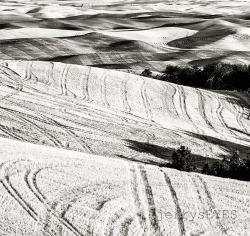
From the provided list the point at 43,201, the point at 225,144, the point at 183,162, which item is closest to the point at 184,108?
the point at 225,144

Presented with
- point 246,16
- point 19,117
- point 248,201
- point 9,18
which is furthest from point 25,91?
point 246,16

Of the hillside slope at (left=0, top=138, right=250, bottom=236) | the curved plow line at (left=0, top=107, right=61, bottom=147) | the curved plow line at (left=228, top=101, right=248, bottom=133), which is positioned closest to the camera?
the hillside slope at (left=0, top=138, right=250, bottom=236)

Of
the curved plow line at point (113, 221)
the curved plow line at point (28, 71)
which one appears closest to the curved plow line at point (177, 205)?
the curved plow line at point (113, 221)

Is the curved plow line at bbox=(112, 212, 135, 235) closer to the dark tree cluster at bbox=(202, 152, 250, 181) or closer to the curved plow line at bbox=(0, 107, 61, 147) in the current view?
the dark tree cluster at bbox=(202, 152, 250, 181)

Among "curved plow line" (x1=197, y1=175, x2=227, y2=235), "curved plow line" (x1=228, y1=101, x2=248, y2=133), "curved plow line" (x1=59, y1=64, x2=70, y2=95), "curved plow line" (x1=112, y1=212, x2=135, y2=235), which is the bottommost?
"curved plow line" (x1=228, y1=101, x2=248, y2=133)

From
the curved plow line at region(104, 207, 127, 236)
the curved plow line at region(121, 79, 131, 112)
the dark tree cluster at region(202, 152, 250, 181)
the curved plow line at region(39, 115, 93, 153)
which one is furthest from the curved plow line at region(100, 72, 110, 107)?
the curved plow line at region(104, 207, 127, 236)

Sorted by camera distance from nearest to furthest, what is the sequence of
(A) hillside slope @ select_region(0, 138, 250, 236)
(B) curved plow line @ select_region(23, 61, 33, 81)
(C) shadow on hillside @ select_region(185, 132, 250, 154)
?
(A) hillside slope @ select_region(0, 138, 250, 236)
(C) shadow on hillside @ select_region(185, 132, 250, 154)
(B) curved plow line @ select_region(23, 61, 33, 81)

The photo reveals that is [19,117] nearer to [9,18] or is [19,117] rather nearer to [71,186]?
[71,186]
